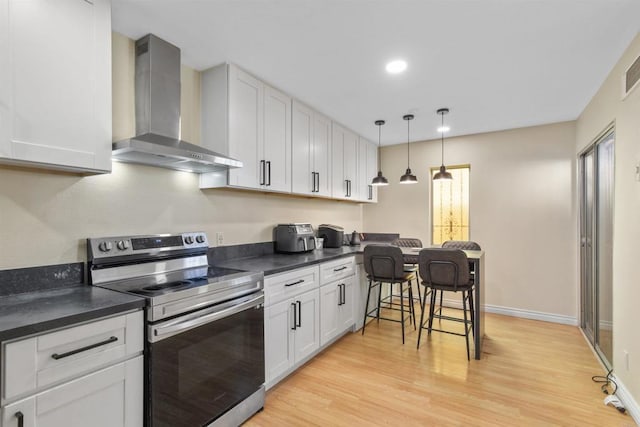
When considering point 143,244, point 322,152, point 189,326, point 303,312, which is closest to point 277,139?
point 322,152

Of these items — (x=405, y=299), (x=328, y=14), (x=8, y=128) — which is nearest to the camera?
(x=8, y=128)

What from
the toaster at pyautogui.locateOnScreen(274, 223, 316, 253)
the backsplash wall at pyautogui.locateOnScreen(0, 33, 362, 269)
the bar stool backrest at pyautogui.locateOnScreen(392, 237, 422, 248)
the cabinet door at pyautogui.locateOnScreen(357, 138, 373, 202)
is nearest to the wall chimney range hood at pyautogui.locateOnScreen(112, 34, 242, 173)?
the backsplash wall at pyautogui.locateOnScreen(0, 33, 362, 269)

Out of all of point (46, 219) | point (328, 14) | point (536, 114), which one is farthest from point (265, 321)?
point (536, 114)

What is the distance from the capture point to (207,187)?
8.18 feet

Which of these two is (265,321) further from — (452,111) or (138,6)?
(452,111)

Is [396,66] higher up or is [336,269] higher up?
[396,66]

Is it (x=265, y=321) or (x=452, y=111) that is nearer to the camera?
(x=265, y=321)

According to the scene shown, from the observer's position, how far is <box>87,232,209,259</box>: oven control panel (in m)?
1.82

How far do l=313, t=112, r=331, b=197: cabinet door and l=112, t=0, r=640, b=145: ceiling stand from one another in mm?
378

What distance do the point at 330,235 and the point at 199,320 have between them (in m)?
2.30

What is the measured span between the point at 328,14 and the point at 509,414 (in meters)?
2.83

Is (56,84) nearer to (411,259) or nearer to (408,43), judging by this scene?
(408,43)

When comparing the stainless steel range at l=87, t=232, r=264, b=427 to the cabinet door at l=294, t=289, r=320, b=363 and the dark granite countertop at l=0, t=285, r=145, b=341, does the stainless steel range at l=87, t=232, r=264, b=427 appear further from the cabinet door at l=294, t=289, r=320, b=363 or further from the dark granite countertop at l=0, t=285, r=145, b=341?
the cabinet door at l=294, t=289, r=320, b=363

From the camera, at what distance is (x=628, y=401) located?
2.07 m
